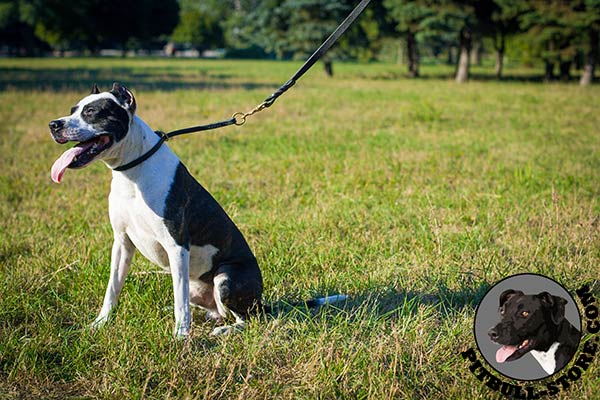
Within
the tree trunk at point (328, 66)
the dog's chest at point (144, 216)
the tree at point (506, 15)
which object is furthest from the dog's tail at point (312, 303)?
the tree trunk at point (328, 66)

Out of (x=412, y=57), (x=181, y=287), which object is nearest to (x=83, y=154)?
(x=181, y=287)

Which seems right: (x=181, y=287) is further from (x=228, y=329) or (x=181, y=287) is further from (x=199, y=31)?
(x=199, y=31)

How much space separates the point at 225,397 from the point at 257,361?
298 millimetres

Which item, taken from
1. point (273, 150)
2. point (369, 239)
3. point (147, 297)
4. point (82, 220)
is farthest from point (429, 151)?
point (147, 297)

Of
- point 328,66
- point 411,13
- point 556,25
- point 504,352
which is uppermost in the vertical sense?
point 411,13

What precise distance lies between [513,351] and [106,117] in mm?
2378

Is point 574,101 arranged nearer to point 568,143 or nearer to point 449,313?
point 568,143

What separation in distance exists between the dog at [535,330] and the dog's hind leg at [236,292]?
1394 millimetres

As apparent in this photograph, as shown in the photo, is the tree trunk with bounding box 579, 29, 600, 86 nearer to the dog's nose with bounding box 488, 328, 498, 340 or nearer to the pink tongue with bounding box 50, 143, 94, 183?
the dog's nose with bounding box 488, 328, 498, 340

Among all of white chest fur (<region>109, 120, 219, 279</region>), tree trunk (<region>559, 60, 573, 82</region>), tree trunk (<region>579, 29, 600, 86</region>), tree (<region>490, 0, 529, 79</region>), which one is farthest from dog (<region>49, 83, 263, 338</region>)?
tree trunk (<region>559, 60, 573, 82</region>)

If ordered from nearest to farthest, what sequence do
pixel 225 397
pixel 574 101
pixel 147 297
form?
pixel 225 397
pixel 147 297
pixel 574 101

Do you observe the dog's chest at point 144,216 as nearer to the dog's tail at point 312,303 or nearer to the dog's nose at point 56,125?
the dog's nose at point 56,125

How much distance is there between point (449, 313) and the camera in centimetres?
350

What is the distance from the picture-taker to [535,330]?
8.20 feet
